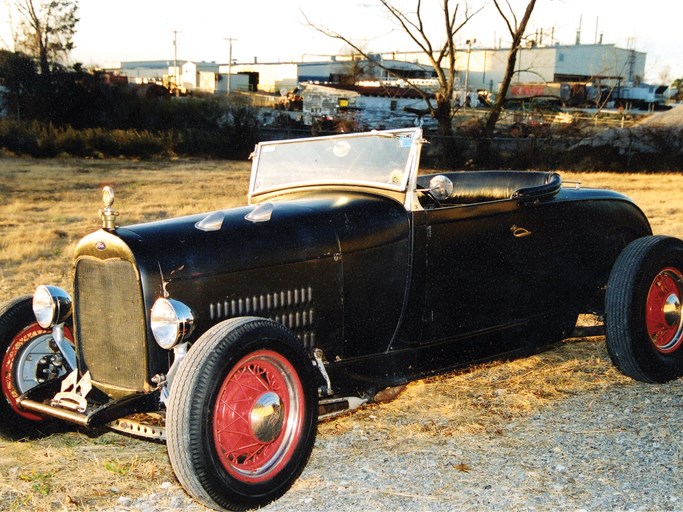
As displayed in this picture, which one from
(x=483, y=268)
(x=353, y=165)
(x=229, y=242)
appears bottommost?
(x=483, y=268)

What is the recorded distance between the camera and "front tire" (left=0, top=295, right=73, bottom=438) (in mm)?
4242

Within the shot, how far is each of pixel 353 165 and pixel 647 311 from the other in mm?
2298

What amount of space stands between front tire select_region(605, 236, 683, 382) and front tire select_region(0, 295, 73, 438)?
3.48 metres

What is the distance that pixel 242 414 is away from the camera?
11.6 feet

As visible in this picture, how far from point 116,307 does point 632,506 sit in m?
2.64

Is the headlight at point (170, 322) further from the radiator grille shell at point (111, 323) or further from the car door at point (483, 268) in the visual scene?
the car door at point (483, 268)

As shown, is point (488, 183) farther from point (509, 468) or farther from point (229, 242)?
point (229, 242)

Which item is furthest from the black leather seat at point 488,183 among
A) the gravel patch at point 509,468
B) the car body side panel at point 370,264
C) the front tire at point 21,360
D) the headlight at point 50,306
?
the front tire at point 21,360

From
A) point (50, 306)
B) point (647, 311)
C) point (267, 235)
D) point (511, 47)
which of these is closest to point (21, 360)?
point (50, 306)

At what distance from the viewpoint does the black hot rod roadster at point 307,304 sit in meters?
3.52

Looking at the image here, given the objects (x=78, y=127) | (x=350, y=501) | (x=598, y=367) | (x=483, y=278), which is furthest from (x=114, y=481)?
(x=78, y=127)

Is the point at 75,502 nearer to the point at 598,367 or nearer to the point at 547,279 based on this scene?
the point at 547,279

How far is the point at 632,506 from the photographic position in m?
3.54

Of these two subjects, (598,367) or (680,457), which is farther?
(598,367)
